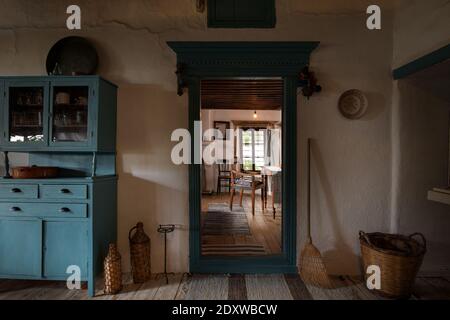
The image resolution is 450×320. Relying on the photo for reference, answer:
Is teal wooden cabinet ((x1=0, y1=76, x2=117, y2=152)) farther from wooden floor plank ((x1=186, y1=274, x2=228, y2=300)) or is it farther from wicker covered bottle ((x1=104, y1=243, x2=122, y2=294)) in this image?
wooden floor plank ((x1=186, y1=274, x2=228, y2=300))

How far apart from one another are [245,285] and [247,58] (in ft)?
6.76

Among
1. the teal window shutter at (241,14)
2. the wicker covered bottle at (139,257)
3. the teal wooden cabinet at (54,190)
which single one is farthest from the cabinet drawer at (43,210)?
the teal window shutter at (241,14)

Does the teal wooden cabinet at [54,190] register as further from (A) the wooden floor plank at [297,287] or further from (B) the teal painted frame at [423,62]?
(B) the teal painted frame at [423,62]

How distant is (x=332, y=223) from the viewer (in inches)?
96.6

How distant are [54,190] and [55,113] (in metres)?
0.66

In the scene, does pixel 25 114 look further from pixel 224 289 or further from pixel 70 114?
pixel 224 289

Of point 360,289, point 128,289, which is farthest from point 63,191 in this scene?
point 360,289

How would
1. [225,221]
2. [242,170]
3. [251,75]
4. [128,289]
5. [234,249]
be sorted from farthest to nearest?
[242,170], [225,221], [234,249], [251,75], [128,289]

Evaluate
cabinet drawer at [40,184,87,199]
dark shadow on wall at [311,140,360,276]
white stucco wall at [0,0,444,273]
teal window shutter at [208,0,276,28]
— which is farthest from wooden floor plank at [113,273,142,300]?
teal window shutter at [208,0,276,28]

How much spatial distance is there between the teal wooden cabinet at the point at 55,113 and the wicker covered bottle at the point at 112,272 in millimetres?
871

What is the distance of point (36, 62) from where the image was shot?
2.48 m

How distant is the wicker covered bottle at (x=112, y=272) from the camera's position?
6.85 feet

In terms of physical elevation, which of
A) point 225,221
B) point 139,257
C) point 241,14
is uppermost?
point 241,14
